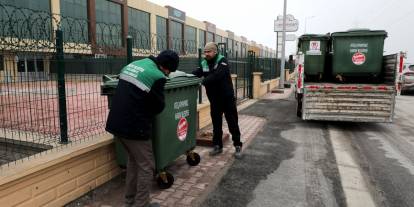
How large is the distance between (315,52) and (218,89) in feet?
17.6

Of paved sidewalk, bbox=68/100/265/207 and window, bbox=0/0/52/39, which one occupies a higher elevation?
window, bbox=0/0/52/39

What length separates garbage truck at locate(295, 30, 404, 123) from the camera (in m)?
7.93

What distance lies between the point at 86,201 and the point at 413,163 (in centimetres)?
502

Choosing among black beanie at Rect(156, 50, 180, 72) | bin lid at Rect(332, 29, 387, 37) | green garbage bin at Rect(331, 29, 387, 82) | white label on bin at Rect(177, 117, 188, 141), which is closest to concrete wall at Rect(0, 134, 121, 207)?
white label on bin at Rect(177, 117, 188, 141)

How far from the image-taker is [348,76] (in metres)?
9.17

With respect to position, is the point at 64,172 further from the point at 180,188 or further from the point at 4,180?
the point at 180,188

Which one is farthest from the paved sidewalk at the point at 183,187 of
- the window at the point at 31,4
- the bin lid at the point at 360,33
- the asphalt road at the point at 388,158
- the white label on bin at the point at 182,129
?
the window at the point at 31,4

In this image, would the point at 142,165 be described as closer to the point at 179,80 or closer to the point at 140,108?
the point at 140,108

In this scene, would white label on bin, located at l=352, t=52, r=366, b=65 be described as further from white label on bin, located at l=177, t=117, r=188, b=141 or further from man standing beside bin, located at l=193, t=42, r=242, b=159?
white label on bin, located at l=177, t=117, r=188, b=141

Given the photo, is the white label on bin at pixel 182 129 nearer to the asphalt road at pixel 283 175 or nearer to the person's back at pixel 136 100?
the asphalt road at pixel 283 175

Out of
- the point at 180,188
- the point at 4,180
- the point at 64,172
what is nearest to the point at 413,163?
the point at 180,188

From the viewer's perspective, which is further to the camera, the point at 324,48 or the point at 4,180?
the point at 324,48

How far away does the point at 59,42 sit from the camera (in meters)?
3.63

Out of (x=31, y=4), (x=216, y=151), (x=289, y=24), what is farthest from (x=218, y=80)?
(x=31, y=4)
